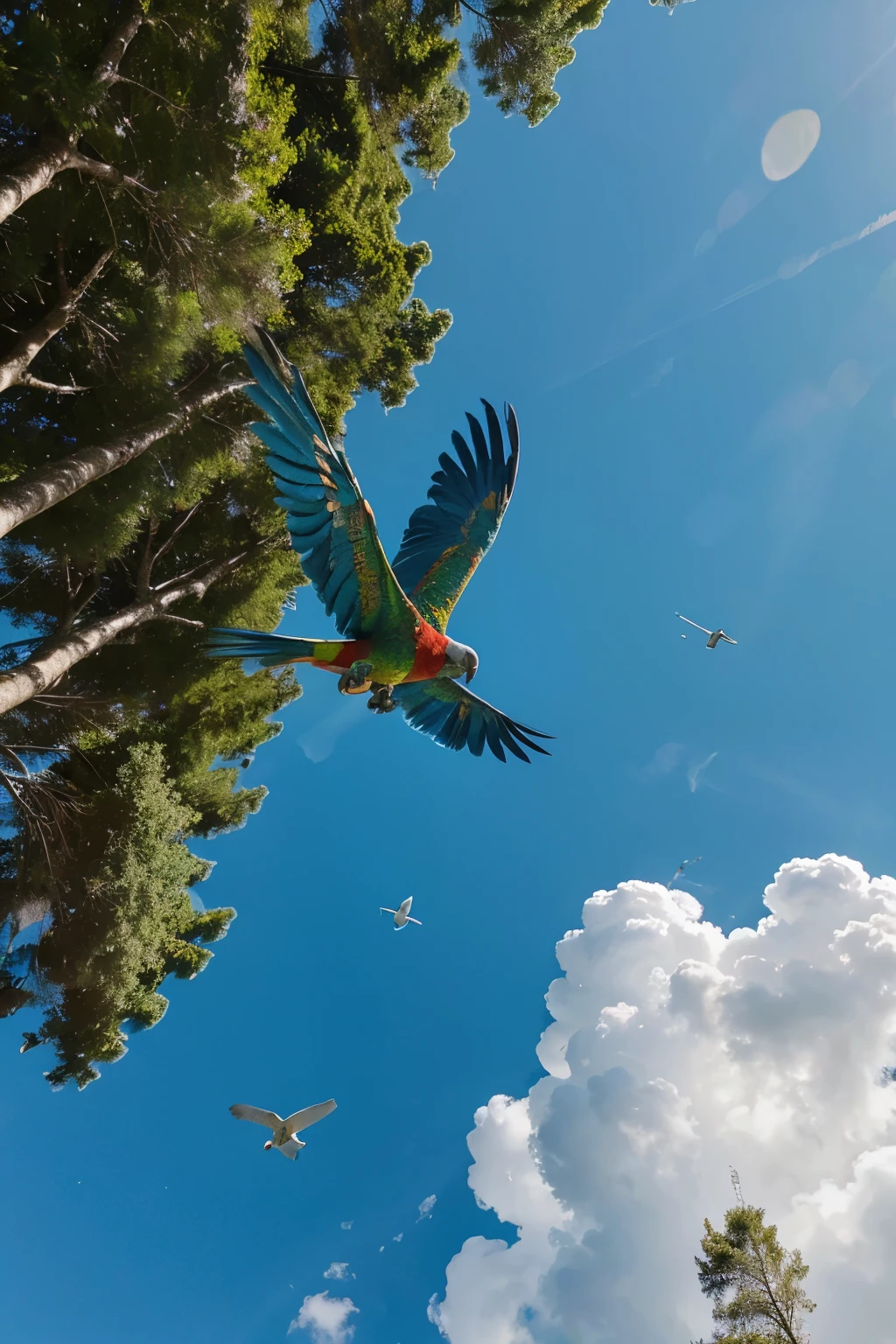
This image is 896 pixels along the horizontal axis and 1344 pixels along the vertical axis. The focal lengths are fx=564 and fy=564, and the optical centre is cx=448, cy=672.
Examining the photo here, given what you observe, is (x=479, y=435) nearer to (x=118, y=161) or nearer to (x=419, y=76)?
(x=118, y=161)

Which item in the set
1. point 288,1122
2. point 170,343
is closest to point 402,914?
point 288,1122

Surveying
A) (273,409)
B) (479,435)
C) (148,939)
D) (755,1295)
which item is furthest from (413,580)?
(755,1295)

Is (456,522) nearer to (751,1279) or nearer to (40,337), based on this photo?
(40,337)

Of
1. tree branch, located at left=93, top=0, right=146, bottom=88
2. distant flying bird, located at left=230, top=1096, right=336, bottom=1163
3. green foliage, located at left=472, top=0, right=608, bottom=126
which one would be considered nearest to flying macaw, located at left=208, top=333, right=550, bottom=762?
tree branch, located at left=93, top=0, right=146, bottom=88

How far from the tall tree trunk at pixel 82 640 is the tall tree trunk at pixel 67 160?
3263 millimetres

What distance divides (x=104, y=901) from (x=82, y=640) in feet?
9.37

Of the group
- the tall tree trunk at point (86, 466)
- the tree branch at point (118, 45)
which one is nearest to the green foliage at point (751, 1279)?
the tall tree trunk at point (86, 466)

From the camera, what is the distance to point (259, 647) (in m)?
4.39

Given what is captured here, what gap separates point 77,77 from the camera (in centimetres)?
398

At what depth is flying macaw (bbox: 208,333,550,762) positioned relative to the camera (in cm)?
340

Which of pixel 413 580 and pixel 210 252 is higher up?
pixel 210 252

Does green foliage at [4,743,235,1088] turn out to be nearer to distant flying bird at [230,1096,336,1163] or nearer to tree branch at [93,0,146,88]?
distant flying bird at [230,1096,336,1163]

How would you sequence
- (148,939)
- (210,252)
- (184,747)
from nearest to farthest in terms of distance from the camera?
(210,252)
(148,939)
(184,747)

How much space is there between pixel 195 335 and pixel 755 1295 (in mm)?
13009
